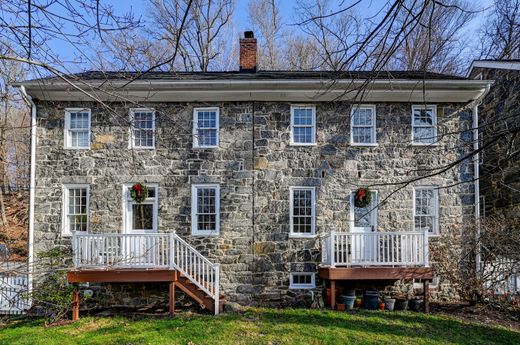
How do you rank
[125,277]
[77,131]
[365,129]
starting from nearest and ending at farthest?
[125,277], [77,131], [365,129]

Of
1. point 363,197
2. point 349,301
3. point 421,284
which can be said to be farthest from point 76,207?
point 421,284

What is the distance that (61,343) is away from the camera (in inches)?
280

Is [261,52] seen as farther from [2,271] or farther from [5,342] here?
[2,271]

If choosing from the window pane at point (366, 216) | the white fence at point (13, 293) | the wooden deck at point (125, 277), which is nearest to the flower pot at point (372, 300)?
the window pane at point (366, 216)

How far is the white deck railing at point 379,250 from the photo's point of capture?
880 centimetres

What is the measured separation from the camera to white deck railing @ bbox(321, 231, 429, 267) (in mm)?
8805

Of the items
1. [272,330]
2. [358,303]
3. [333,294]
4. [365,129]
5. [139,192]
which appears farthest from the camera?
[365,129]

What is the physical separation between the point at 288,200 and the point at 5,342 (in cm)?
702

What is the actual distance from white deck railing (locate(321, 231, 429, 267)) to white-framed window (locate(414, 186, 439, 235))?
1.19m

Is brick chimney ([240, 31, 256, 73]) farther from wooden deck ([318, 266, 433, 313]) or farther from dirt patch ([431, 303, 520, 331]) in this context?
dirt patch ([431, 303, 520, 331])

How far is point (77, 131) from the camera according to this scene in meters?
10.0

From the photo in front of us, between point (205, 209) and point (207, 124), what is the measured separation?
7.76 feet

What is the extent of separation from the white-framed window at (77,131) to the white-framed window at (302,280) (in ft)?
22.0

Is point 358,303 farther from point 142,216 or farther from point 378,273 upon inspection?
point 142,216
